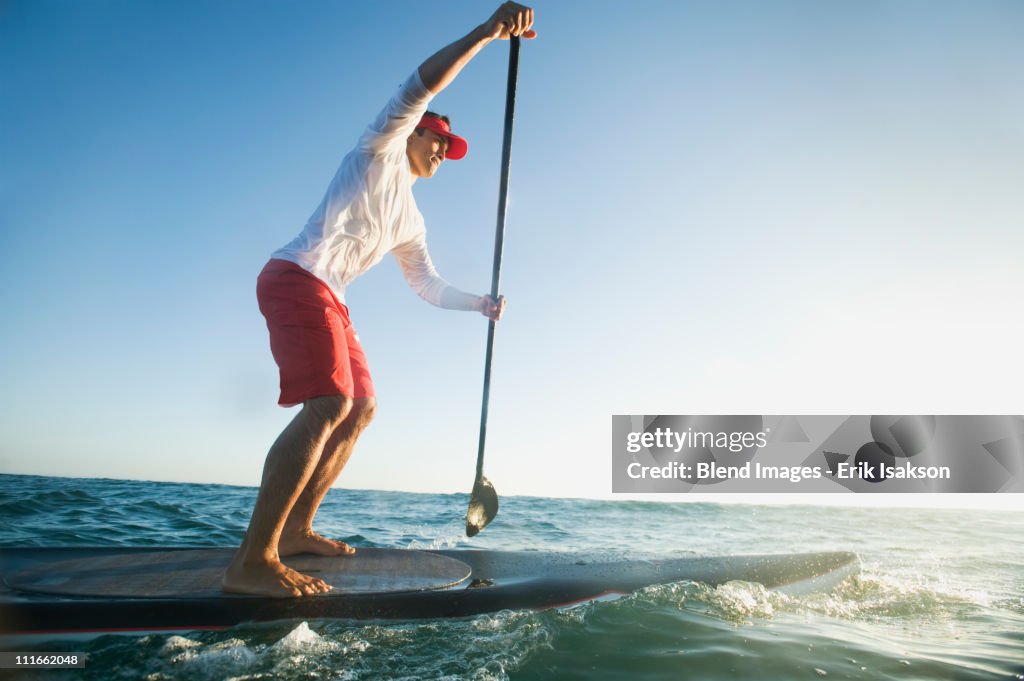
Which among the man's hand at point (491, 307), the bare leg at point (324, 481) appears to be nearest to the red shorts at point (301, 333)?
the bare leg at point (324, 481)

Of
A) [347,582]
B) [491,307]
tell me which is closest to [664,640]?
[347,582]

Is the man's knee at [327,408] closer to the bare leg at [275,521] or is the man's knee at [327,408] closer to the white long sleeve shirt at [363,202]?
the bare leg at [275,521]

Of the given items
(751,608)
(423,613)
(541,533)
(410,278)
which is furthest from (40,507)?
(751,608)

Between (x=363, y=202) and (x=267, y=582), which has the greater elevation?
(x=363, y=202)

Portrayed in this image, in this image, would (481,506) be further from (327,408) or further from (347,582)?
(327,408)

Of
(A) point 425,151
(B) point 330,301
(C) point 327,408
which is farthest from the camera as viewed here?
(A) point 425,151

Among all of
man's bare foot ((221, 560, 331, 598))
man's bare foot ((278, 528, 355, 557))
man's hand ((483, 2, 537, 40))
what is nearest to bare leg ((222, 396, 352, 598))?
man's bare foot ((221, 560, 331, 598))

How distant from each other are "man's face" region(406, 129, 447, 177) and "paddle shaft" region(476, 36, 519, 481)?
2.95 ft

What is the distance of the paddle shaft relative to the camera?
3.84m

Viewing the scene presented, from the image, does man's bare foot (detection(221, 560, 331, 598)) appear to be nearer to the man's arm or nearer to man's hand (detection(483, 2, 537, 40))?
the man's arm

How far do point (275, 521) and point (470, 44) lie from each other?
6.97 feet

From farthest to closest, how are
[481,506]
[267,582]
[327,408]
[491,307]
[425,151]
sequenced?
[481,506] → [491,307] → [425,151] → [327,408] → [267,582]

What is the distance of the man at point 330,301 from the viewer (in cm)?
248

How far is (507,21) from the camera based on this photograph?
2.62 metres
